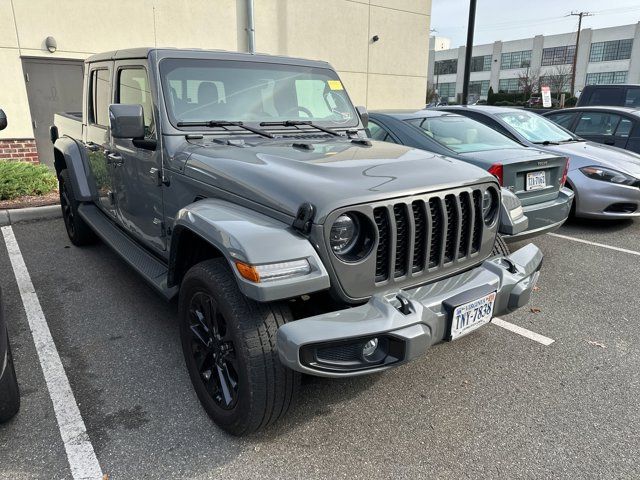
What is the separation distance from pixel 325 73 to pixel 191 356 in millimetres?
2528

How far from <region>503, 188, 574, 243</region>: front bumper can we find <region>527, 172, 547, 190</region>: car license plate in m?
0.17

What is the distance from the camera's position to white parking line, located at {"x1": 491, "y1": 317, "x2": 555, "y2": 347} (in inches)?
137

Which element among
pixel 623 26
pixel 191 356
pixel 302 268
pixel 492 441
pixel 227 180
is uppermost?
pixel 623 26

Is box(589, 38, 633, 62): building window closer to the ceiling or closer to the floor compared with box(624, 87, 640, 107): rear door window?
closer to the ceiling

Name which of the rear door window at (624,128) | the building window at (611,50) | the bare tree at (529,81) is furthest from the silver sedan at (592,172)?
the building window at (611,50)

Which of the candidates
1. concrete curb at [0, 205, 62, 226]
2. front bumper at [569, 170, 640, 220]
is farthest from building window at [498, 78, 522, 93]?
concrete curb at [0, 205, 62, 226]

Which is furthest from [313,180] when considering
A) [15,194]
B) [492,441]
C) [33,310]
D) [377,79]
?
[377,79]

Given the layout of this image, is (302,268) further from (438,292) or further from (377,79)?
(377,79)

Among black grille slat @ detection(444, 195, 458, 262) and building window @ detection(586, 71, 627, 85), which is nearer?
black grille slat @ detection(444, 195, 458, 262)

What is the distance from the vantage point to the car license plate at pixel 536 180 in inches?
185

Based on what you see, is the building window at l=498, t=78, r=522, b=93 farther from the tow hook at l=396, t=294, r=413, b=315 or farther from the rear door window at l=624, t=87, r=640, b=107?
the tow hook at l=396, t=294, r=413, b=315

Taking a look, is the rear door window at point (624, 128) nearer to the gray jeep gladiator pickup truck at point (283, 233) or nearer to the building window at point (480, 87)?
the gray jeep gladiator pickup truck at point (283, 233)

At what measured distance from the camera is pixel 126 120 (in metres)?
3.01

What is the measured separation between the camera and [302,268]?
6.84ft
